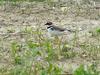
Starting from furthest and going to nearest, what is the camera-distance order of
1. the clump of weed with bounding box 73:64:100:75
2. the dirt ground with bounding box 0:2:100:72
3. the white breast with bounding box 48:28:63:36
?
the dirt ground with bounding box 0:2:100:72 → the white breast with bounding box 48:28:63:36 → the clump of weed with bounding box 73:64:100:75

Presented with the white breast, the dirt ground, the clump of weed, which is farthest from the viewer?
the dirt ground

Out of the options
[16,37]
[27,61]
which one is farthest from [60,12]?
[27,61]

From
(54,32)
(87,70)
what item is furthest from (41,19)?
(87,70)

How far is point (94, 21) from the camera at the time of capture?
36.3 feet

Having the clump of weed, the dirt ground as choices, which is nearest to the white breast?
the dirt ground

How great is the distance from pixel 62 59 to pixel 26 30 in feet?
6.45

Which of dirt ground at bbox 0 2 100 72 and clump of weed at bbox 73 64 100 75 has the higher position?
clump of weed at bbox 73 64 100 75

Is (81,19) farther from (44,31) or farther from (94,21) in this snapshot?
(44,31)

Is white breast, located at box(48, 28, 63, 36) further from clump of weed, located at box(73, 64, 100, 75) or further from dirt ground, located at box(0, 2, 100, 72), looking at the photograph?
clump of weed, located at box(73, 64, 100, 75)

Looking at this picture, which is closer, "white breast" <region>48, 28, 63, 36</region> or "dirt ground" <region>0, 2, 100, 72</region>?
"white breast" <region>48, 28, 63, 36</region>

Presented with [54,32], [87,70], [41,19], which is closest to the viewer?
[87,70]

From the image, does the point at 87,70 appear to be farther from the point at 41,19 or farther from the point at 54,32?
the point at 41,19

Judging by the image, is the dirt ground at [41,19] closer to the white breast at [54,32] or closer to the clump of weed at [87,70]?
the white breast at [54,32]

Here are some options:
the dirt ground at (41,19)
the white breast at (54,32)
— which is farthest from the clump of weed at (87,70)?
the white breast at (54,32)
